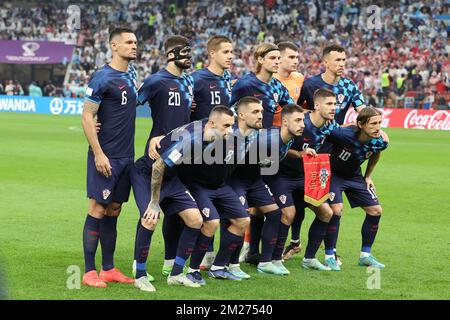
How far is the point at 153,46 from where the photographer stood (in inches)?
1868

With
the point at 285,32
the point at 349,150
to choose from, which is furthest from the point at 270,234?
the point at 285,32

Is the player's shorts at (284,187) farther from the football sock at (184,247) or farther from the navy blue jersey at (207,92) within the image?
the football sock at (184,247)

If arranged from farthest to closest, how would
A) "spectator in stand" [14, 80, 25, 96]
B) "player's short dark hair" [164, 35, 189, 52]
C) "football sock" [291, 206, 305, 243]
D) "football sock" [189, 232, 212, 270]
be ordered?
"spectator in stand" [14, 80, 25, 96]
"football sock" [291, 206, 305, 243]
"player's short dark hair" [164, 35, 189, 52]
"football sock" [189, 232, 212, 270]

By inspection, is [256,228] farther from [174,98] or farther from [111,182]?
[111,182]

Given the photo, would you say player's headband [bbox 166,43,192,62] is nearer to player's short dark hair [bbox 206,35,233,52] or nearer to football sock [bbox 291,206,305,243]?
player's short dark hair [bbox 206,35,233,52]

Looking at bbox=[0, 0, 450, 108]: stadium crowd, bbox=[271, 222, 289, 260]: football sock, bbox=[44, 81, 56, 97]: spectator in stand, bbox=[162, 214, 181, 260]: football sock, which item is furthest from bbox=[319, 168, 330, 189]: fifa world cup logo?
bbox=[44, 81, 56, 97]: spectator in stand

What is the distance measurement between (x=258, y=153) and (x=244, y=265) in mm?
1415

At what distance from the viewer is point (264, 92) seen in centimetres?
928

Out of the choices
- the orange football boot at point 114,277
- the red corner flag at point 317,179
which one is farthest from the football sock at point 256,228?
the orange football boot at point 114,277

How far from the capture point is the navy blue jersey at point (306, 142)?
932 cm

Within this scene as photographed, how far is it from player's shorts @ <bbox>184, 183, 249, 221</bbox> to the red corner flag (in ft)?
3.06

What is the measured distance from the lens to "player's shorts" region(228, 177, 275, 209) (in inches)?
350

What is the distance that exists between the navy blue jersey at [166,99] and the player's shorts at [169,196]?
22.8 inches
